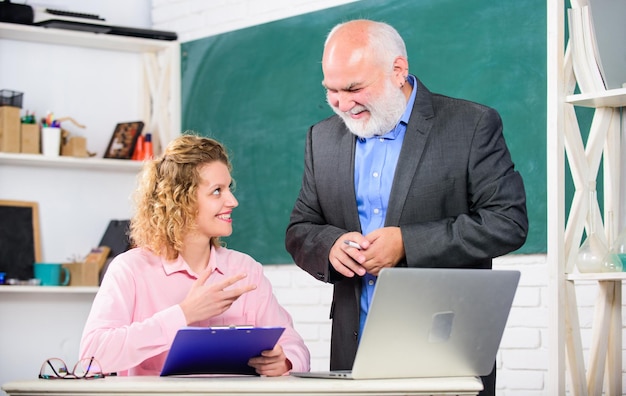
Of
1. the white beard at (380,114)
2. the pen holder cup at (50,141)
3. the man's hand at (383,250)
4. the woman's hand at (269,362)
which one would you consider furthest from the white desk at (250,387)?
the pen holder cup at (50,141)

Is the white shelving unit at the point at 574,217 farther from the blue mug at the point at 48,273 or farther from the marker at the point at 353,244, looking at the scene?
the blue mug at the point at 48,273

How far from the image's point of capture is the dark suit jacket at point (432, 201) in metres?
2.22

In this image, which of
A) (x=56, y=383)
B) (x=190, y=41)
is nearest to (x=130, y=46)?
(x=190, y=41)

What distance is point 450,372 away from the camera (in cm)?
185

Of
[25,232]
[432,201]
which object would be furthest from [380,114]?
[25,232]

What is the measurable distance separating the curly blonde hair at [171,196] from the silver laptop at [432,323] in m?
0.65

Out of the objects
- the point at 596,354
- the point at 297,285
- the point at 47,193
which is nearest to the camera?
the point at 596,354

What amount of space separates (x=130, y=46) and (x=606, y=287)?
271 centimetres

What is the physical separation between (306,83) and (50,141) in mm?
1186

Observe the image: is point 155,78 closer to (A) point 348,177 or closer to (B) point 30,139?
(B) point 30,139

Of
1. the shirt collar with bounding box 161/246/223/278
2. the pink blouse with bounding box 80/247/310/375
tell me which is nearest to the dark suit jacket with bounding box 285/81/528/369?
the pink blouse with bounding box 80/247/310/375

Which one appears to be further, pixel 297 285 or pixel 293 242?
pixel 297 285

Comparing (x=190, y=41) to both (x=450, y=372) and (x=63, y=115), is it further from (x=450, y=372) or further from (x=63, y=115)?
(x=450, y=372)

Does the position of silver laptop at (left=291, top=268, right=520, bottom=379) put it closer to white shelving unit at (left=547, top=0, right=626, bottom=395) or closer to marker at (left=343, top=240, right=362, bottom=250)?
marker at (left=343, top=240, right=362, bottom=250)
